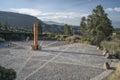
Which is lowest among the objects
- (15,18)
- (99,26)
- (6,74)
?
(6,74)

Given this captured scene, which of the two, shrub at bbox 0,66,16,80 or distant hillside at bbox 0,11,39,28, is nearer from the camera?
shrub at bbox 0,66,16,80

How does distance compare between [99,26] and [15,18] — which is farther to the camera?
[15,18]

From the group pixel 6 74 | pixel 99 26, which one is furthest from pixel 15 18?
pixel 6 74

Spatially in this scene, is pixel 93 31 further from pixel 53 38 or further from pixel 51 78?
pixel 51 78

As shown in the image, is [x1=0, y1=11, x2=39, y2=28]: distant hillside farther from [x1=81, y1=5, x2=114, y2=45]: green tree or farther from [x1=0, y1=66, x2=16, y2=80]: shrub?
[x1=0, y1=66, x2=16, y2=80]: shrub

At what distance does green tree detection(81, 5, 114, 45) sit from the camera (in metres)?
22.3

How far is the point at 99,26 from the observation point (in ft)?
72.6

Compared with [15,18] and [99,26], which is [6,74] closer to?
[99,26]

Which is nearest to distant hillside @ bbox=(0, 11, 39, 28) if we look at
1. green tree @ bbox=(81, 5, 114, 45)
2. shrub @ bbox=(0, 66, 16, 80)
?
green tree @ bbox=(81, 5, 114, 45)

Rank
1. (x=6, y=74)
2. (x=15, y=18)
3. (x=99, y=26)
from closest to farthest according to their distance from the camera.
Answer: (x=6, y=74) → (x=99, y=26) → (x=15, y=18)

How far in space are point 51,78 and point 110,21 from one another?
48.0 ft

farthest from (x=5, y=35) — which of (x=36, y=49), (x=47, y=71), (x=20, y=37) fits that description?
(x=47, y=71)

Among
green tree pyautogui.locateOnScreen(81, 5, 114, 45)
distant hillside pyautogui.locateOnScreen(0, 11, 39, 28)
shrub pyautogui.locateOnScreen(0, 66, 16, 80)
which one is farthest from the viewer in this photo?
distant hillside pyautogui.locateOnScreen(0, 11, 39, 28)

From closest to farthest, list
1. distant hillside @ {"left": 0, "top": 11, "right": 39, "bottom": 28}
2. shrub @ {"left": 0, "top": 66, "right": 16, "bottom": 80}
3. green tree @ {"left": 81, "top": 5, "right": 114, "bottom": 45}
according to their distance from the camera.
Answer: shrub @ {"left": 0, "top": 66, "right": 16, "bottom": 80} < green tree @ {"left": 81, "top": 5, "right": 114, "bottom": 45} < distant hillside @ {"left": 0, "top": 11, "right": 39, "bottom": 28}
